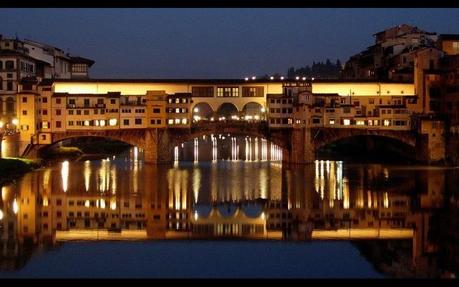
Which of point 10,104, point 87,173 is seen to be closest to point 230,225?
point 87,173

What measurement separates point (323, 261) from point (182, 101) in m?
31.2

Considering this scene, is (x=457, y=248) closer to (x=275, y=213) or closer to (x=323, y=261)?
(x=323, y=261)

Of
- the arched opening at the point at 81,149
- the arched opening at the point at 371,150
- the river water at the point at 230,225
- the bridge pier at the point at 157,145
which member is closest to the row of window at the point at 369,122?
the arched opening at the point at 371,150

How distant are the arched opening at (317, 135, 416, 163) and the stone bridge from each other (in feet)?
4.55

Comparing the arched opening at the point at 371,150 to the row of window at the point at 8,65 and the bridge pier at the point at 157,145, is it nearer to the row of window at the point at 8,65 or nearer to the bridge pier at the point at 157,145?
the bridge pier at the point at 157,145

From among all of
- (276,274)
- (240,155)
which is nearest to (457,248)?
(276,274)

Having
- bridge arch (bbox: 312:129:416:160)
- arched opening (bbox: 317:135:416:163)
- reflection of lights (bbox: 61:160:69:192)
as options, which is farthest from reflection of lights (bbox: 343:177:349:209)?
arched opening (bbox: 317:135:416:163)

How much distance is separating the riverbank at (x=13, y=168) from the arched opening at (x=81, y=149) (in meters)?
6.40

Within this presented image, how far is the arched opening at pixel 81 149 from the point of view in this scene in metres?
51.6

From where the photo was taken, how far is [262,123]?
46.6 meters

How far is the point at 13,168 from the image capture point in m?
36.0

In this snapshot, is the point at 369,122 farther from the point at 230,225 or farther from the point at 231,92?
the point at 230,225

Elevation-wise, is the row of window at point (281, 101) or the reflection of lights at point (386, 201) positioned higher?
the row of window at point (281, 101)

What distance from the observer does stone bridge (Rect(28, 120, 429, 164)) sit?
45.0m
